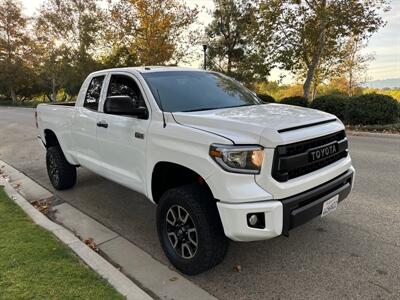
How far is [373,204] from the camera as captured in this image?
4.69 meters

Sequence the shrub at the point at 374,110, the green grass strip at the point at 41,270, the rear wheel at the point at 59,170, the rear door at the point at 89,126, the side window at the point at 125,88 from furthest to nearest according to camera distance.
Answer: the shrub at the point at 374,110 → the rear wheel at the point at 59,170 → the rear door at the point at 89,126 → the side window at the point at 125,88 → the green grass strip at the point at 41,270

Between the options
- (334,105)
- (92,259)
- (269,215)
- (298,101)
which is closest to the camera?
(269,215)

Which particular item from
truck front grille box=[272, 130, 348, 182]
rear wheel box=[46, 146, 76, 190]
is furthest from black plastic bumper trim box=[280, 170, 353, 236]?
rear wheel box=[46, 146, 76, 190]

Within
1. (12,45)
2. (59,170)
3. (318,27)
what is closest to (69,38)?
(12,45)

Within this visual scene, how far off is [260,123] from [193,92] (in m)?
1.28

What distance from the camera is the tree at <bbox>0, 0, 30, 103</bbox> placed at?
46094mm

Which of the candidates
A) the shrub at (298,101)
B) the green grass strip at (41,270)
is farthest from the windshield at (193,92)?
the shrub at (298,101)

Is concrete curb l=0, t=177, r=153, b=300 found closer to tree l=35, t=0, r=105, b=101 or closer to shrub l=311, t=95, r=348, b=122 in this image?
shrub l=311, t=95, r=348, b=122

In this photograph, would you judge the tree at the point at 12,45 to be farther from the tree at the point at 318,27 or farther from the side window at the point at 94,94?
the side window at the point at 94,94

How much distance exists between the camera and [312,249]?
358cm

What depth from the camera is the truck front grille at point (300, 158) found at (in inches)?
107

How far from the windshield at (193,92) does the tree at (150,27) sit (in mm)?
24147

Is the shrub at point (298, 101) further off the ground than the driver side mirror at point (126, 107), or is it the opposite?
the driver side mirror at point (126, 107)

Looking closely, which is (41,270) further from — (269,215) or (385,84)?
(385,84)
